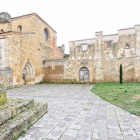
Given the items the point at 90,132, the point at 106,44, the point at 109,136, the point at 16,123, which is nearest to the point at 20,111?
the point at 16,123

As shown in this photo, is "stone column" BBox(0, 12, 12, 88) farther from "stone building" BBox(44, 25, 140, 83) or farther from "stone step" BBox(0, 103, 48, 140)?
"stone step" BBox(0, 103, 48, 140)

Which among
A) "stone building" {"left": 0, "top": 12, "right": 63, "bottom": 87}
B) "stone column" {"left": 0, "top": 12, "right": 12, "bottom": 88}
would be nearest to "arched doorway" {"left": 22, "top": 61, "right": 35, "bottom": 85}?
"stone building" {"left": 0, "top": 12, "right": 63, "bottom": 87}

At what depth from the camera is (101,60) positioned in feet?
43.3

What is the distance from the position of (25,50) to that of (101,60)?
30.7 feet

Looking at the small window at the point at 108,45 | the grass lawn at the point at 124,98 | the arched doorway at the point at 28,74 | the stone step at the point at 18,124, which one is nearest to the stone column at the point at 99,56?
the small window at the point at 108,45

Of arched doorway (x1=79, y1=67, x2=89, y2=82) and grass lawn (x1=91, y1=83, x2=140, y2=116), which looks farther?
arched doorway (x1=79, y1=67, x2=89, y2=82)

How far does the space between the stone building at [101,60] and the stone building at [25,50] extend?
2.11 m

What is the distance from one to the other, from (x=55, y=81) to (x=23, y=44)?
6.38 m

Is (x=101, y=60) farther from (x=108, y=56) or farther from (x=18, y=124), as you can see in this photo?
(x=18, y=124)

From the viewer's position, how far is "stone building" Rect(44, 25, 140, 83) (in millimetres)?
12078

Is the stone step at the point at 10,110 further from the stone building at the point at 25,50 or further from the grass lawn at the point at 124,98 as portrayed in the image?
the stone building at the point at 25,50

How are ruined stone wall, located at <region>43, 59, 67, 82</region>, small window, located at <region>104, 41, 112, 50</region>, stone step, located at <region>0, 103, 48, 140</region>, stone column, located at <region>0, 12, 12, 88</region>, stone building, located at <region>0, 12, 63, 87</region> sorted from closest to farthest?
stone step, located at <region>0, 103, 48, 140</region> < stone column, located at <region>0, 12, 12, 88</region> < stone building, located at <region>0, 12, 63, 87</region> < small window, located at <region>104, 41, 112, 50</region> < ruined stone wall, located at <region>43, 59, 67, 82</region>

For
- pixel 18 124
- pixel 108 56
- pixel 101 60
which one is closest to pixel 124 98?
pixel 18 124

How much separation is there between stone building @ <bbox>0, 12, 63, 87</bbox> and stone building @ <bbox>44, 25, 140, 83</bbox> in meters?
2.11
